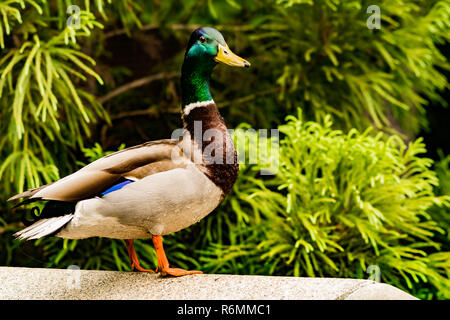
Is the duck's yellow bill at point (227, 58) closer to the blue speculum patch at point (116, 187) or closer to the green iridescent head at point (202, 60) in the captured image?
the green iridescent head at point (202, 60)

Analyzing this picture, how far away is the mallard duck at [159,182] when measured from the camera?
1.34 meters

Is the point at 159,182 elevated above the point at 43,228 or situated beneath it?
elevated above

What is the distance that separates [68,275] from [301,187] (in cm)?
82

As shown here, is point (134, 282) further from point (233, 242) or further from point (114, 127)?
point (114, 127)

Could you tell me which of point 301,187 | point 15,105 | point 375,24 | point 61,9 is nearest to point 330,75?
Result: point 375,24

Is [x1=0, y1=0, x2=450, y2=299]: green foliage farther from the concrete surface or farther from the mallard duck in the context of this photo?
the mallard duck

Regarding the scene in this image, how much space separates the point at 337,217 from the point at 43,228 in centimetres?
103

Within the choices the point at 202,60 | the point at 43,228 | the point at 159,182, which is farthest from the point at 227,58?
the point at 43,228

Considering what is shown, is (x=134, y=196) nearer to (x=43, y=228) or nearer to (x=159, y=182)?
(x=159, y=182)

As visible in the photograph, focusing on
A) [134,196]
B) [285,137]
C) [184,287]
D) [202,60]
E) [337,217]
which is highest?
[202,60]

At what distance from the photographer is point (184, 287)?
4.82 feet

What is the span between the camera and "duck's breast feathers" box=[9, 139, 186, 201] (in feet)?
4.34

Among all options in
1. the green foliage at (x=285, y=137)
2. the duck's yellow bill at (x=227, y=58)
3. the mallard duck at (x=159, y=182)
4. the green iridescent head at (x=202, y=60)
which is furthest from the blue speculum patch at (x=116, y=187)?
the green foliage at (x=285, y=137)

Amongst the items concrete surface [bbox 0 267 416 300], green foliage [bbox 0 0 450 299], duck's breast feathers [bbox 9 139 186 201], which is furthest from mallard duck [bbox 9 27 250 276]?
green foliage [bbox 0 0 450 299]
